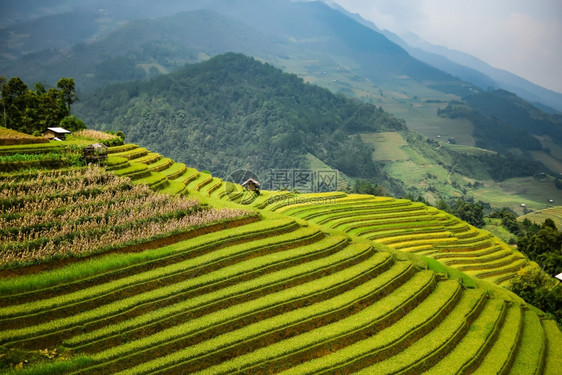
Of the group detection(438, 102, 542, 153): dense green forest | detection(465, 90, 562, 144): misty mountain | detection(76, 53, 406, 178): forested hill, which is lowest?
detection(76, 53, 406, 178): forested hill

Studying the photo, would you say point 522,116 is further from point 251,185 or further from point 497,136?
point 251,185

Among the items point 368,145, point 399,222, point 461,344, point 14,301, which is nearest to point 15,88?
point 14,301

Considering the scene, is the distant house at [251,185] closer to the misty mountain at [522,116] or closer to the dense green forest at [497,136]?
the dense green forest at [497,136]

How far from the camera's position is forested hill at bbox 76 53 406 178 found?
96.4m

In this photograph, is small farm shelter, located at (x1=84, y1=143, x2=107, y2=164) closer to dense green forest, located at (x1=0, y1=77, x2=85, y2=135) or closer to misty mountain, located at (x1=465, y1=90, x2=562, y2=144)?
dense green forest, located at (x1=0, y1=77, x2=85, y2=135)

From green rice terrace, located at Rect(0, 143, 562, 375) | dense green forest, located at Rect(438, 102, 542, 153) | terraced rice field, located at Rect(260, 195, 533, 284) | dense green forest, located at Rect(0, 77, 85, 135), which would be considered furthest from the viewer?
dense green forest, located at Rect(438, 102, 542, 153)

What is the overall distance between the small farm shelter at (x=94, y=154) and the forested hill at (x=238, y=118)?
72.2 meters

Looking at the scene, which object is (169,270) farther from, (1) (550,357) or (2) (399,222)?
(2) (399,222)

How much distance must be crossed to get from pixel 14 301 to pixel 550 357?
17.9m

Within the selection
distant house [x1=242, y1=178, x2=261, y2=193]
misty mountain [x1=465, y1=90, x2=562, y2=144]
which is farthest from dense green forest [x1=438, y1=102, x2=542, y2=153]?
distant house [x1=242, y1=178, x2=261, y2=193]

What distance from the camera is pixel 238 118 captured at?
118 metres

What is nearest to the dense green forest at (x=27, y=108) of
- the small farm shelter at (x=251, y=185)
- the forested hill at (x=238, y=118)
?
the small farm shelter at (x=251, y=185)

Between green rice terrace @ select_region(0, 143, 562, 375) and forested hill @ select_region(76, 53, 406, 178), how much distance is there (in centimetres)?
7525

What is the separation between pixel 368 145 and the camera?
113125mm
